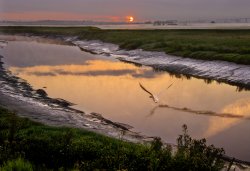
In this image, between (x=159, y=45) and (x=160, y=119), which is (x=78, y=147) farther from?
(x=159, y=45)

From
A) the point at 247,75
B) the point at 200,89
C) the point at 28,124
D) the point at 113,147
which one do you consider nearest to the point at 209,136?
the point at 113,147

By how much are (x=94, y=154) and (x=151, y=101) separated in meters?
13.8

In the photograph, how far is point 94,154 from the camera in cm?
1270

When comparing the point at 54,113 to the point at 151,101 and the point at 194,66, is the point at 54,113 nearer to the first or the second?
the point at 151,101

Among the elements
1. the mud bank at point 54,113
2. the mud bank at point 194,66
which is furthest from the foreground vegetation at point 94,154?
the mud bank at point 194,66

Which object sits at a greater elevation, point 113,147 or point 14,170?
point 14,170

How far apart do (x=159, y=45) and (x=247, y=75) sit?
26.3 metres

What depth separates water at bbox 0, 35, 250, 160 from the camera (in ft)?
63.4

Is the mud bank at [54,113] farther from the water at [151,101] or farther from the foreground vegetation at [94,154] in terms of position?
the foreground vegetation at [94,154]

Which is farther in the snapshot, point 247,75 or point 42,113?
point 247,75

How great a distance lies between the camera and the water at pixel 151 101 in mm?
19312

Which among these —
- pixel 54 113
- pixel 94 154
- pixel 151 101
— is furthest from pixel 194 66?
pixel 94 154

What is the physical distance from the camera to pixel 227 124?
2069 centimetres

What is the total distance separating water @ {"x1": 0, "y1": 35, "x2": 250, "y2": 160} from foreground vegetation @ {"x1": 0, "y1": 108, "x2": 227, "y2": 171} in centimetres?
460
